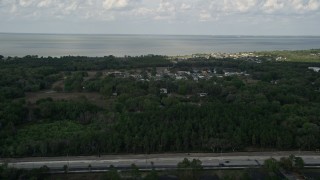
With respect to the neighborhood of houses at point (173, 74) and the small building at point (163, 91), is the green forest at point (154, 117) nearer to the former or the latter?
the small building at point (163, 91)

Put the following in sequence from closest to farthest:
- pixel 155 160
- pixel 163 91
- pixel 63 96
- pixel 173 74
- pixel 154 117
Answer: pixel 155 160 < pixel 154 117 < pixel 63 96 < pixel 163 91 < pixel 173 74

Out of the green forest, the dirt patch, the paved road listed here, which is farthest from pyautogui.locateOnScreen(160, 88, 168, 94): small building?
the paved road

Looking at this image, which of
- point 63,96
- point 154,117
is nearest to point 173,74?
point 63,96

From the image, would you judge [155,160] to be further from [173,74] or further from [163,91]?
[173,74]

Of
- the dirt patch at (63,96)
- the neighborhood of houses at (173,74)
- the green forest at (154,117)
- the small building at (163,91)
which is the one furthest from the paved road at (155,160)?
the neighborhood of houses at (173,74)

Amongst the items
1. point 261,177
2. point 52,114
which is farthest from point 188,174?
point 52,114

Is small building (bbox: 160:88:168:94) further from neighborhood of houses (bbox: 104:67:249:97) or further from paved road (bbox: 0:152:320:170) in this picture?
paved road (bbox: 0:152:320:170)

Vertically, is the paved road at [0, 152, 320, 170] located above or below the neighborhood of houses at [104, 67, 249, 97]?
below
